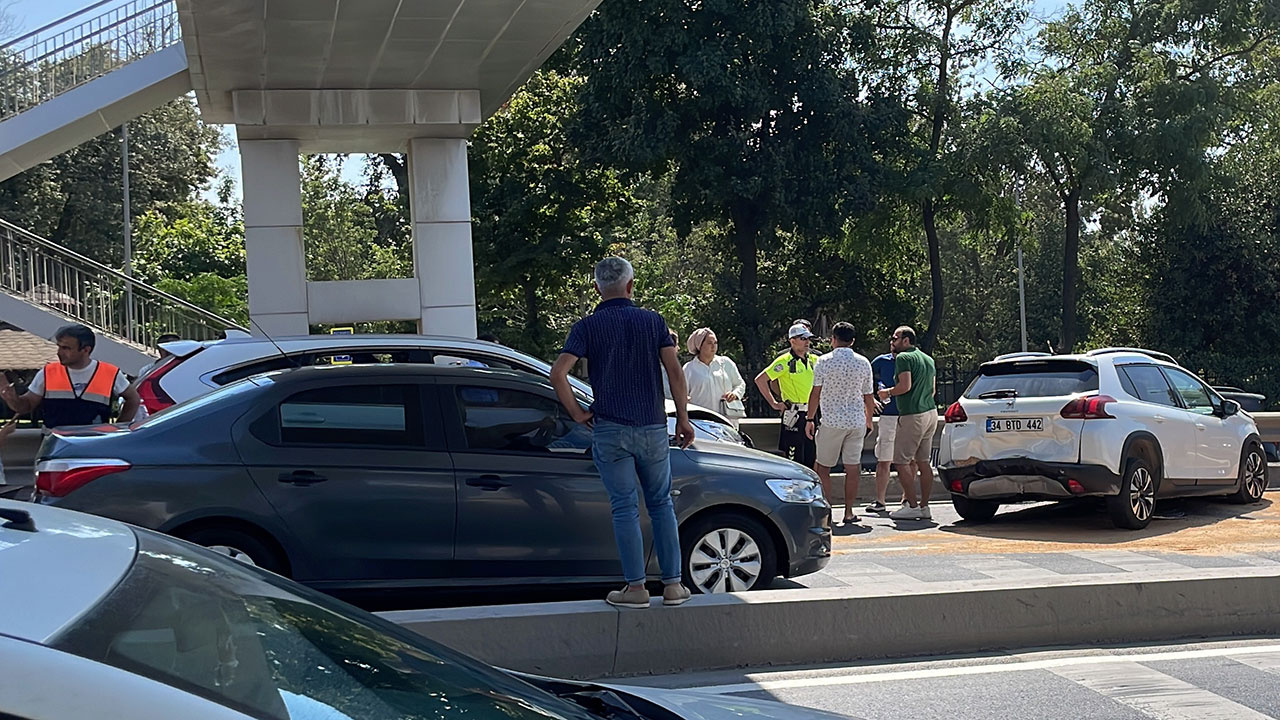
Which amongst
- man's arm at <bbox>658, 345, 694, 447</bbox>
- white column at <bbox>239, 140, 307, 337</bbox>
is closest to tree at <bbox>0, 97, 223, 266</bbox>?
white column at <bbox>239, 140, 307, 337</bbox>

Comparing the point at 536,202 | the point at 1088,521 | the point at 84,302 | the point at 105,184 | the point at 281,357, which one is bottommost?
the point at 1088,521

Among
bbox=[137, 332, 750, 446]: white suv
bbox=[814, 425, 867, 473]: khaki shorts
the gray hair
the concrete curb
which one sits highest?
the gray hair

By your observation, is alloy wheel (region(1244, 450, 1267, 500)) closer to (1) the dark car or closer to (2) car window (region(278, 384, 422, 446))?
(1) the dark car

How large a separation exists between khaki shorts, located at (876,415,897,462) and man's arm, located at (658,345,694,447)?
5.75 metres

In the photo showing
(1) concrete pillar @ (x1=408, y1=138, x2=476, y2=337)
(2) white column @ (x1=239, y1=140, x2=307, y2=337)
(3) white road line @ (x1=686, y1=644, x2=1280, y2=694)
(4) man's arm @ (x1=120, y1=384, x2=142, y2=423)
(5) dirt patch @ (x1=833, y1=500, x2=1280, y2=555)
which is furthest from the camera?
(1) concrete pillar @ (x1=408, y1=138, x2=476, y2=337)

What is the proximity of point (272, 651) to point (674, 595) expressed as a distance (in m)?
4.64

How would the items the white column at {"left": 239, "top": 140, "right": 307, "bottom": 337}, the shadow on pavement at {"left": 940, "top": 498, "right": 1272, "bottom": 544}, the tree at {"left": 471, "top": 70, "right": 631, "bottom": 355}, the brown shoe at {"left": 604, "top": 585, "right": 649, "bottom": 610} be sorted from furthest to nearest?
1. the tree at {"left": 471, "top": 70, "right": 631, "bottom": 355}
2. the white column at {"left": 239, "top": 140, "right": 307, "bottom": 337}
3. the shadow on pavement at {"left": 940, "top": 498, "right": 1272, "bottom": 544}
4. the brown shoe at {"left": 604, "top": 585, "right": 649, "bottom": 610}

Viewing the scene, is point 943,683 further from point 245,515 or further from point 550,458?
point 245,515

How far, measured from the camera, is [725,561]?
797 cm

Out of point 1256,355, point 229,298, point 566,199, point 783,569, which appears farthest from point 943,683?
point 229,298

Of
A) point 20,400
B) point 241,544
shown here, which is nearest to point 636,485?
point 241,544

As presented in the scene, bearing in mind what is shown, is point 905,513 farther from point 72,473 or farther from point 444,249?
point 444,249

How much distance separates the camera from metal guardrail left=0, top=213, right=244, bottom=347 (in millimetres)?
19203

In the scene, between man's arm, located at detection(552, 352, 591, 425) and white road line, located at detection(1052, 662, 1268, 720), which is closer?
white road line, located at detection(1052, 662, 1268, 720)
